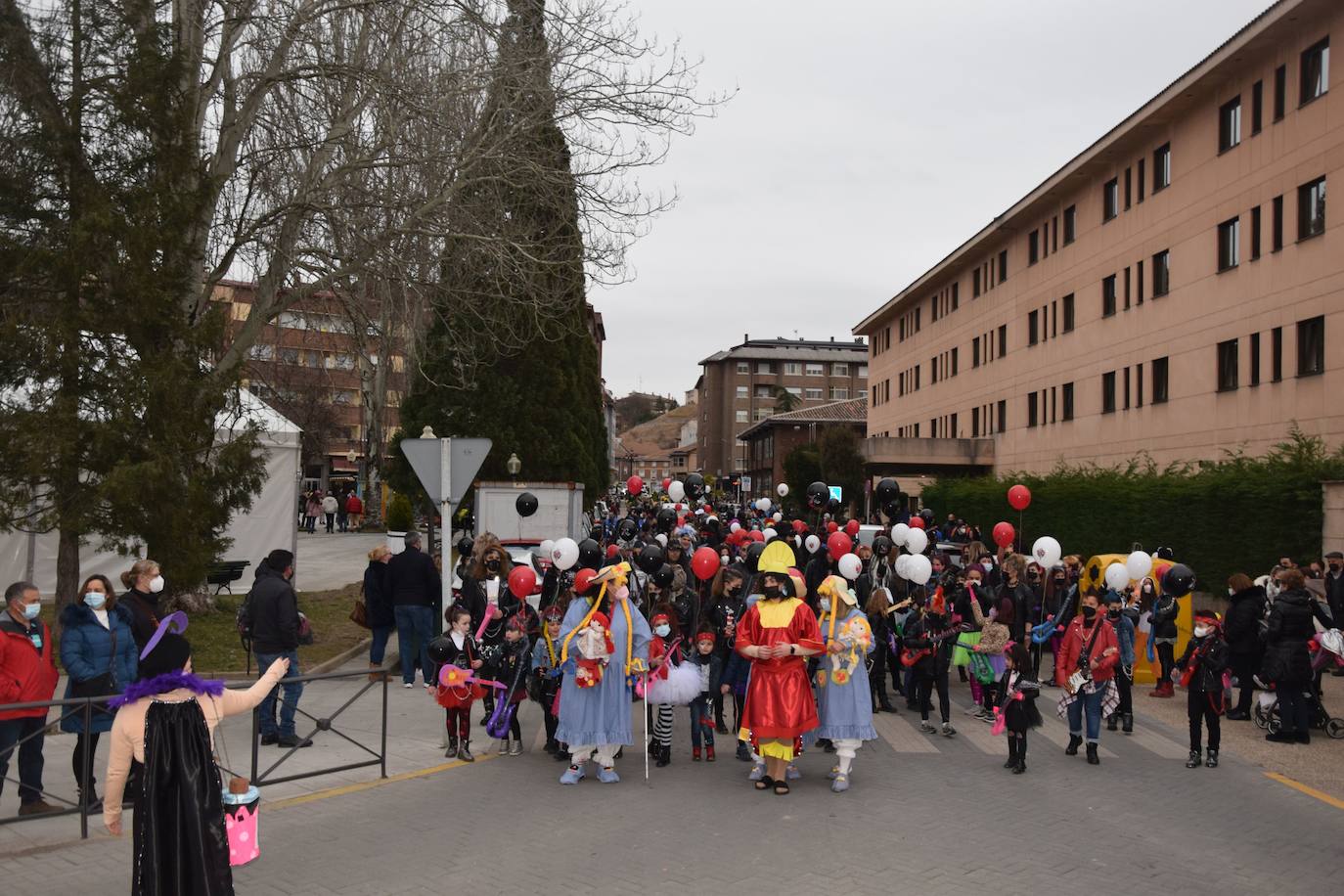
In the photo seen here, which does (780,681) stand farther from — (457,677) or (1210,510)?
(1210,510)

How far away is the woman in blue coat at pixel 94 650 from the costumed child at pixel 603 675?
3.26 m

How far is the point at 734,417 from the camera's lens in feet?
404

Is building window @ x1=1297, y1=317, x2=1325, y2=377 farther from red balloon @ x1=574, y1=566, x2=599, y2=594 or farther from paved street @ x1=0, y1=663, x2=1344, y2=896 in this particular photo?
red balloon @ x1=574, y1=566, x2=599, y2=594

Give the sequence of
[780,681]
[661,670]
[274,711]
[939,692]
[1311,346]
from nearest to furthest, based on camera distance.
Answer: [780,681] → [661,670] → [274,711] → [939,692] → [1311,346]

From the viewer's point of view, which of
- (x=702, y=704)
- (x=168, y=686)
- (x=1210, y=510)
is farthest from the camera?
(x=1210, y=510)

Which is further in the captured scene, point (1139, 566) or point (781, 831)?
point (1139, 566)

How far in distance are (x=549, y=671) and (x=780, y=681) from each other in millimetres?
2239

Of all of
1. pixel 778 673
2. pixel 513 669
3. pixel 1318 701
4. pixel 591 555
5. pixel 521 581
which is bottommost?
pixel 1318 701

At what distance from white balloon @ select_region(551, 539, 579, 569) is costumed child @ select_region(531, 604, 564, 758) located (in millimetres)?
486

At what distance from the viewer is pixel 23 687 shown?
768 centimetres

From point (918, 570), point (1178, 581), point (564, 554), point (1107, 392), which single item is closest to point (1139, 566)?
point (1178, 581)

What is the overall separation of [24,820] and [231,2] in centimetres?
1051

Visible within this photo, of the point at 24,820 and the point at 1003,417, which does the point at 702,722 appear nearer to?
the point at 24,820

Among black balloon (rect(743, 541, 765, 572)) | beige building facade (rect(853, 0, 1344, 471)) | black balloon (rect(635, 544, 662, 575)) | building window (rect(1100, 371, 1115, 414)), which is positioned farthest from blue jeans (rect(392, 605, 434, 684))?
building window (rect(1100, 371, 1115, 414))
